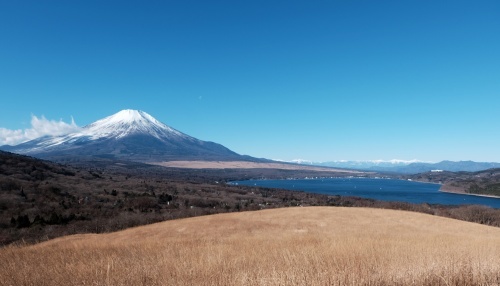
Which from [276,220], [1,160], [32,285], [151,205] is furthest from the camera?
[1,160]

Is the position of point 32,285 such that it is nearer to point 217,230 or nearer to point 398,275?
point 398,275

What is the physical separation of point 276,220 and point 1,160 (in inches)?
3413

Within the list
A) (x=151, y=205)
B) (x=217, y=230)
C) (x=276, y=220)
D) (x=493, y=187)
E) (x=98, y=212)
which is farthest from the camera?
(x=493, y=187)

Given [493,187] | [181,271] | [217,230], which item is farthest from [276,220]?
[493,187]

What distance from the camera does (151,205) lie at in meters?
57.4

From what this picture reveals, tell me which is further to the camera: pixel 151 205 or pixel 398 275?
pixel 151 205

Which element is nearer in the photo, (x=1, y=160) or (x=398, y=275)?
(x=398, y=275)

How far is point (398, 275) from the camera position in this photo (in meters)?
5.80

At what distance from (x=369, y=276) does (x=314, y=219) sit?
67.1 ft

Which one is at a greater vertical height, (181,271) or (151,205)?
(181,271)

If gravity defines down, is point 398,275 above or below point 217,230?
above

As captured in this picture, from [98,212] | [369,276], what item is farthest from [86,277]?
[98,212]

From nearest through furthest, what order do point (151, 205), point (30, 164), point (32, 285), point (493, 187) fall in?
point (32, 285) < point (151, 205) < point (30, 164) < point (493, 187)

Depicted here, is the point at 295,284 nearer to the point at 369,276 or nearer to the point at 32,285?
the point at 369,276
